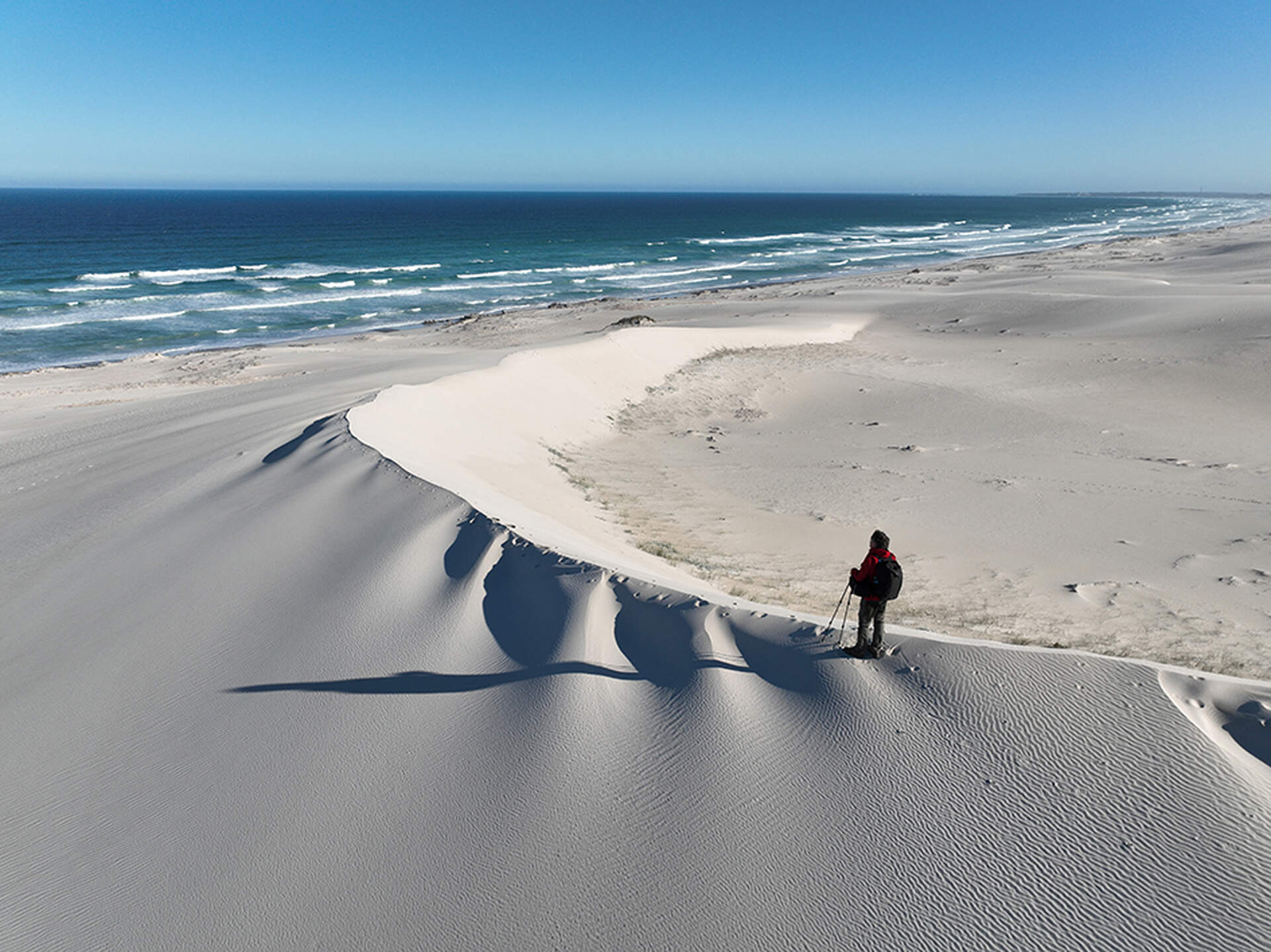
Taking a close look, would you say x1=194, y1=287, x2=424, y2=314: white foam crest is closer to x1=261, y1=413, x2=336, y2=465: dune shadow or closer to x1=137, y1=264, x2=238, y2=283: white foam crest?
x1=137, y1=264, x2=238, y2=283: white foam crest

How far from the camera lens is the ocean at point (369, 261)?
35156 mm

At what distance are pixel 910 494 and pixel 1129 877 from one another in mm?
8618

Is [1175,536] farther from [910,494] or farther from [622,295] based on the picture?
[622,295]

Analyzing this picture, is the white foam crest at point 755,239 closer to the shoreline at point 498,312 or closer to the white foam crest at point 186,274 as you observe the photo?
the shoreline at point 498,312

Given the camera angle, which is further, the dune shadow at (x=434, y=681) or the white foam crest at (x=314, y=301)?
the white foam crest at (x=314, y=301)

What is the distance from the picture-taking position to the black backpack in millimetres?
4844

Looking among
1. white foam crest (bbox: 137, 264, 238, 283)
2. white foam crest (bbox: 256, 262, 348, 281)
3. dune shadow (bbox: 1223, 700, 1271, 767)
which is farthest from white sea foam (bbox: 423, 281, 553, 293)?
dune shadow (bbox: 1223, 700, 1271, 767)

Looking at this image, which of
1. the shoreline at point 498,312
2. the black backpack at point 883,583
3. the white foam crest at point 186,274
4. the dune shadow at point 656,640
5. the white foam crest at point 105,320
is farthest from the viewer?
the white foam crest at point 186,274

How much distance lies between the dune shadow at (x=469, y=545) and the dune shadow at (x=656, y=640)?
60.3 inches

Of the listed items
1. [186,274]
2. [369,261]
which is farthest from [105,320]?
[369,261]

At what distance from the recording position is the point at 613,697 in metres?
4.97

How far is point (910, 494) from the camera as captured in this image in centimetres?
1176

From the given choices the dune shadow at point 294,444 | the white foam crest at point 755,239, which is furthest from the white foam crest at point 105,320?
the white foam crest at point 755,239

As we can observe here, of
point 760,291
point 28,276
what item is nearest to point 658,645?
point 760,291
